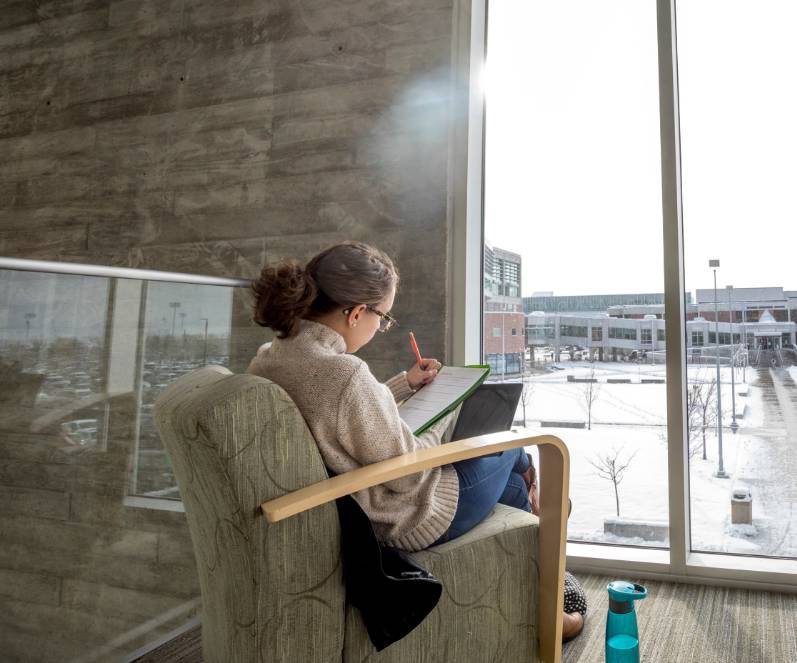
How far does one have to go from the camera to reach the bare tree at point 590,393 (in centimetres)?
254

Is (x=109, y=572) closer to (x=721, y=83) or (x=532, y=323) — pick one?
(x=532, y=323)

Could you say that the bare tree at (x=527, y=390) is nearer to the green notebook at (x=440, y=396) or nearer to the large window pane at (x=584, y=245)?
the large window pane at (x=584, y=245)

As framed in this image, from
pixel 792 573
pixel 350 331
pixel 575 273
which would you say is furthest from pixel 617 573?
pixel 350 331

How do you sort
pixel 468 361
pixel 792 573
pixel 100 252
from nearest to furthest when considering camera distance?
pixel 792 573 → pixel 468 361 → pixel 100 252

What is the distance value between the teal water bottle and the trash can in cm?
103

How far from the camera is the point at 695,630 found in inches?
74.0

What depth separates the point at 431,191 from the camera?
8.30 feet

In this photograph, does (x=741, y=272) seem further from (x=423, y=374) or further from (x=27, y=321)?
(x=27, y=321)

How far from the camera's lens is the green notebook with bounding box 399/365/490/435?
139cm

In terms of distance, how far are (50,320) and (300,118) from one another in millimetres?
1569

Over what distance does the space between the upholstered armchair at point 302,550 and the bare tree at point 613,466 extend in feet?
4.22

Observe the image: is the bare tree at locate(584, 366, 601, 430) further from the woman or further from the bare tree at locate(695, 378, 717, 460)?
the woman

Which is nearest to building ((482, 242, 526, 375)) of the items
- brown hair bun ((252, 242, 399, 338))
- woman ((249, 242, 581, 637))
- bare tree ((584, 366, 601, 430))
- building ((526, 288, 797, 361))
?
building ((526, 288, 797, 361))

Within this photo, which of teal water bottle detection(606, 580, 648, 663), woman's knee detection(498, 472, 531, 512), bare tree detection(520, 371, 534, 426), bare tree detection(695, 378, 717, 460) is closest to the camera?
teal water bottle detection(606, 580, 648, 663)
